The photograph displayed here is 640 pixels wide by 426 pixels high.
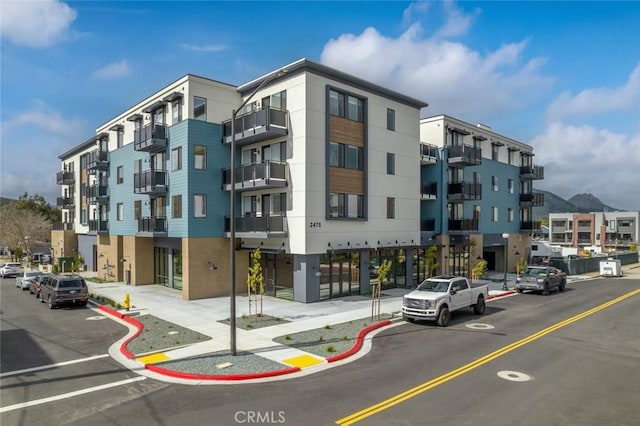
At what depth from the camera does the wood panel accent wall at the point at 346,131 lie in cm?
2586

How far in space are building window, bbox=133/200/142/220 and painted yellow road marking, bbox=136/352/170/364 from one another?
21.9 metres

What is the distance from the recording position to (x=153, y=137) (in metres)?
28.1

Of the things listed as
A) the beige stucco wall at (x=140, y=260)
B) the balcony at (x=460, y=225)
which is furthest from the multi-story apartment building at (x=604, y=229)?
the beige stucco wall at (x=140, y=260)

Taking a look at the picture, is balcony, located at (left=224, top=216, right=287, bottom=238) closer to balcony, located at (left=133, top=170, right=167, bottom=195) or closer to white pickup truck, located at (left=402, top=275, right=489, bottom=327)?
balcony, located at (left=133, top=170, right=167, bottom=195)

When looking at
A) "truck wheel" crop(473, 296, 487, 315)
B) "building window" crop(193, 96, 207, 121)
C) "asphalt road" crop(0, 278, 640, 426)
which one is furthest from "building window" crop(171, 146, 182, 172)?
"truck wheel" crop(473, 296, 487, 315)

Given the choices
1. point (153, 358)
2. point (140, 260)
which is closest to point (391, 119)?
point (153, 358)

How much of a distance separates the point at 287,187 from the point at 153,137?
34.7 ft

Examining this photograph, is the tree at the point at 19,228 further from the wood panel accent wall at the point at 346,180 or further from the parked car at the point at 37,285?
the wood panel accent wall at the point at 346,180

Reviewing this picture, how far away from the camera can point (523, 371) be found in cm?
1245

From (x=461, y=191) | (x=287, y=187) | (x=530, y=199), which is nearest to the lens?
(x=287, y=187)

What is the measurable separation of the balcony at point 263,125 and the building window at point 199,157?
2.56 meters

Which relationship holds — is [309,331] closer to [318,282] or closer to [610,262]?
[318,282]

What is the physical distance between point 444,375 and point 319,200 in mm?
14364

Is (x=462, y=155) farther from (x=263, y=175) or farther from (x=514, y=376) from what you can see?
(x=514, y=376)
